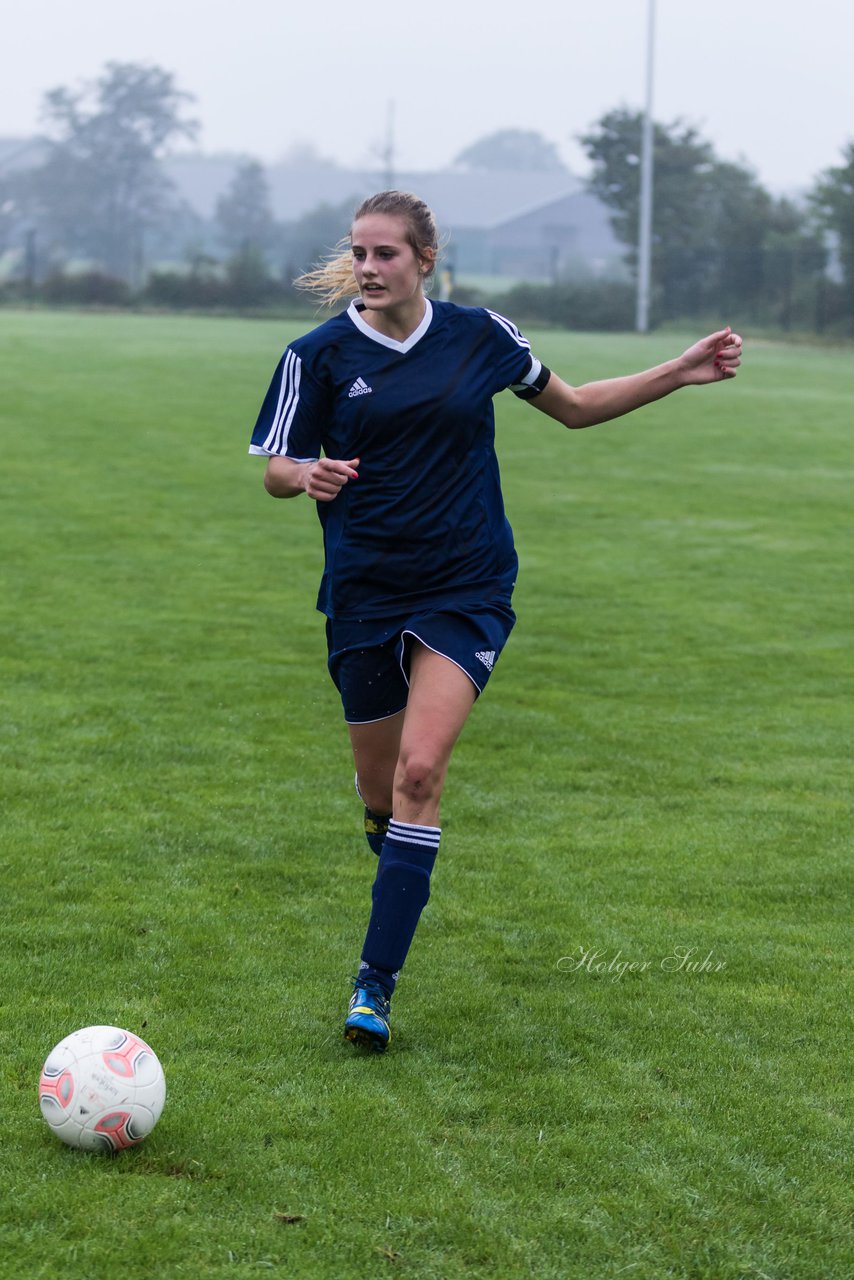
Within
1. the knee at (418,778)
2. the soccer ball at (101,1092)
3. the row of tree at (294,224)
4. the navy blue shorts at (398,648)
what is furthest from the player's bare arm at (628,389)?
the row of tree at (294,224)

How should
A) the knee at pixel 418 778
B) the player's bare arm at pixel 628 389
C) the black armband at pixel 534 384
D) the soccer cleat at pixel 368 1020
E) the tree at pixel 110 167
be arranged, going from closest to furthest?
the soccer cleat at pixel 368 1020
the knee at pixel 418 778
the black armband at pixel 534 384
the player's bare arm at pixel 628 389
the tree at pixel 110 167

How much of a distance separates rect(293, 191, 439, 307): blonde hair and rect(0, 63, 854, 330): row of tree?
155 ft

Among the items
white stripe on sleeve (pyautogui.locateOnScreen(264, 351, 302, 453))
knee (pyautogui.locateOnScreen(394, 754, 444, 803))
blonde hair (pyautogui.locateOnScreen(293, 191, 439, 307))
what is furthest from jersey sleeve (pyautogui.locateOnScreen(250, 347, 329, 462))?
knee (pyautogui.locateOnScreen(394, 754, 444, 803))

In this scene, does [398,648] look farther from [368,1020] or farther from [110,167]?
[110,167]

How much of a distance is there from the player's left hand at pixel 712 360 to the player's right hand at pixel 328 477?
52.5 inches

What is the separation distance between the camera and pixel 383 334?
15.6ft

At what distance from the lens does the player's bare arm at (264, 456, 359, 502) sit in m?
4.43

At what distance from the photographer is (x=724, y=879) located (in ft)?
A: 19.7

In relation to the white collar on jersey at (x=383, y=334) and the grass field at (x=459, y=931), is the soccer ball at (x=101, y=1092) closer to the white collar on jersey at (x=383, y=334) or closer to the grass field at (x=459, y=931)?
the grass field at (x=459, y=931)

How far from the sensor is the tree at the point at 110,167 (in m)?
79.0

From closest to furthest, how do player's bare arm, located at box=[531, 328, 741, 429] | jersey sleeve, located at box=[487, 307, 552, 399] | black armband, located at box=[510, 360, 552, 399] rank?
jersey sleeve, located at box=[487, 307, 552, 399]
black armband, located at box=[510, 360, 552, 399]
player's bare arm, located at box=[531, 328, 741, 429]

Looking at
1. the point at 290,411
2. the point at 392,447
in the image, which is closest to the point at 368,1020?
the point at 392,447

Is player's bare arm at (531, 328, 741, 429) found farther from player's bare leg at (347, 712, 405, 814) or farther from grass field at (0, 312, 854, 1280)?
grass field at (0, 312, 854, 1280)

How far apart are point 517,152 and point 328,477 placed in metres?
163
